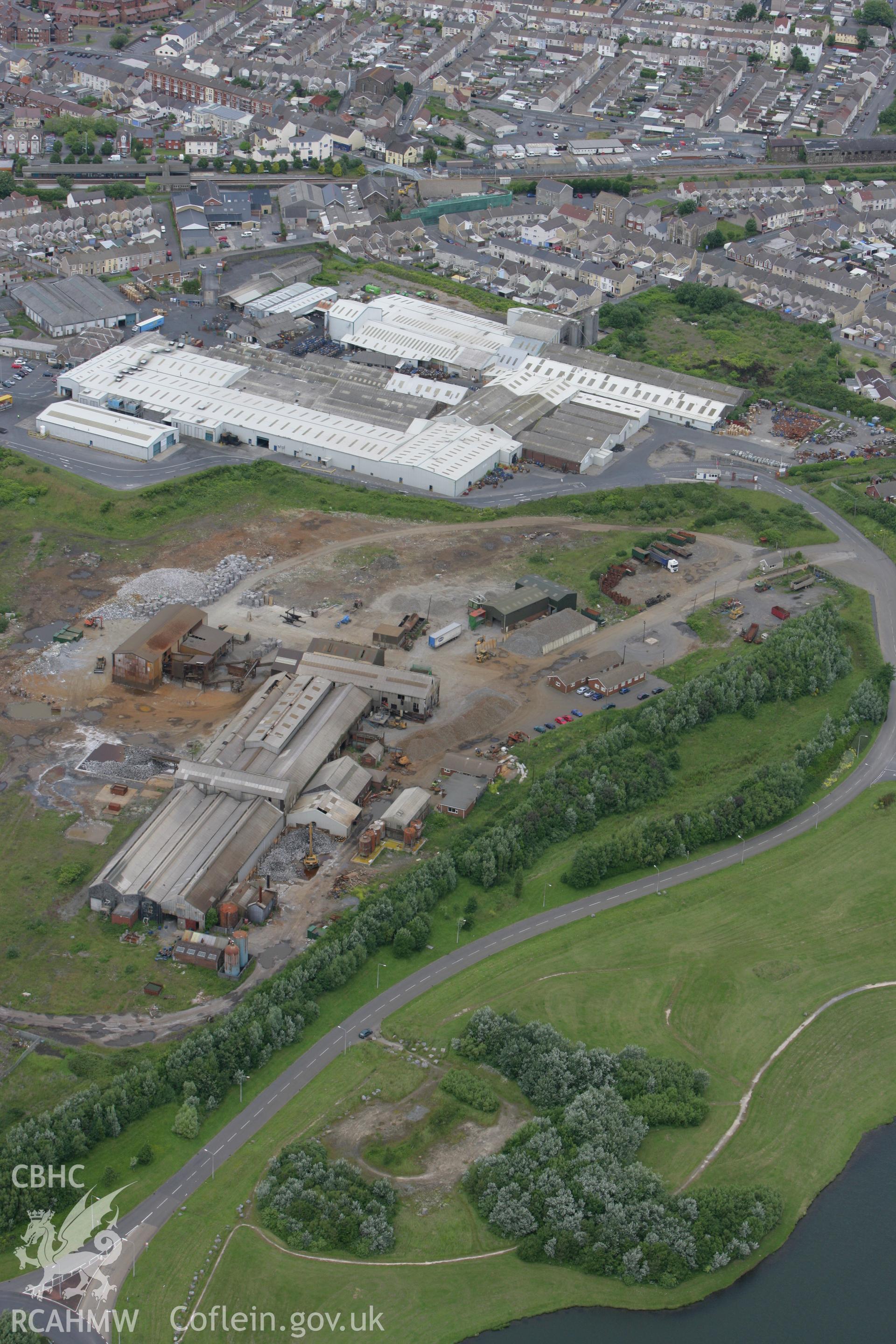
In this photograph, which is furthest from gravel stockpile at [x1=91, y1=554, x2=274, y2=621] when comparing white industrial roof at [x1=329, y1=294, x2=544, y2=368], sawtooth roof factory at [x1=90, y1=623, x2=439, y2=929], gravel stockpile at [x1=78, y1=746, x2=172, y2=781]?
white industrial roof at [x1=329, y1=294, x2=544, y2=368]

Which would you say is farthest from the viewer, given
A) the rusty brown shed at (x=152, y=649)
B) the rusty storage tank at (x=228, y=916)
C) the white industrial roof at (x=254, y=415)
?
the white industrial roof at (x=254, y=415)

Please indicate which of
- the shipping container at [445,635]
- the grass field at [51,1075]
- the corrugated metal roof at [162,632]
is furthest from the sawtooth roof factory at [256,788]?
the grass field at [51,1075]

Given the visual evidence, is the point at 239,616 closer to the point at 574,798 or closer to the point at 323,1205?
the point at 574,798

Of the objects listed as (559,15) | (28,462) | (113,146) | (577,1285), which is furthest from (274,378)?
(559,15)

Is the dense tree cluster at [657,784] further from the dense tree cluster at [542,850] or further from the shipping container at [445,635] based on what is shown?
the shipping container at [445,635]

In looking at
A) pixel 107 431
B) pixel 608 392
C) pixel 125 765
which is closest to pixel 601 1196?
pixel 125 765

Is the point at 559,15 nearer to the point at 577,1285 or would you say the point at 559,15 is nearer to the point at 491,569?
the point at 491,569
